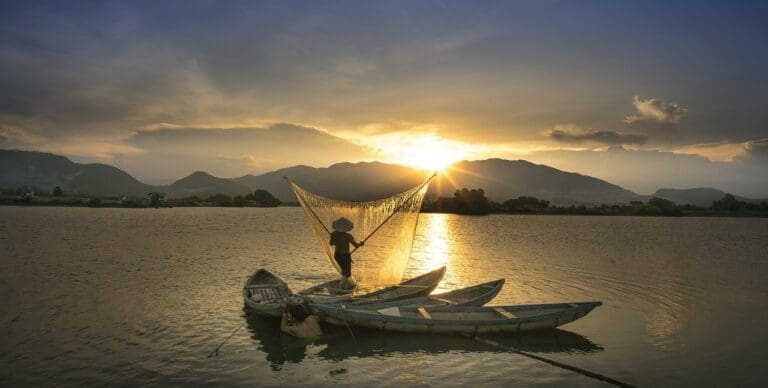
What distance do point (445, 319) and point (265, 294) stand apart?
281 inches

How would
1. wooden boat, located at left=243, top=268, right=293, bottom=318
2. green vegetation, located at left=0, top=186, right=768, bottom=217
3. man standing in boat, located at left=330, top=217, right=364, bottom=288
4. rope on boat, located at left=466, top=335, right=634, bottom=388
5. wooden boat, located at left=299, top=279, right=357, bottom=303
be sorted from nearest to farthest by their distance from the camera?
rope on boat, located at left=466, top=335, right=634, bottom=388 < wooden boat, located at left=243, top=268, right=293, bottom=318 < wooden boat, located at left=299, top=279, right=357, bottom=303 < man standing in boat, located at left=330, top=217, right=364, bottom=288 < green vegetation, located at left=0, top=186, right=768, bottom=217

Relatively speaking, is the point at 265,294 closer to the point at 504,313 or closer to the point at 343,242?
the point at 343,242

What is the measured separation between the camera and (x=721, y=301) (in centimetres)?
2136

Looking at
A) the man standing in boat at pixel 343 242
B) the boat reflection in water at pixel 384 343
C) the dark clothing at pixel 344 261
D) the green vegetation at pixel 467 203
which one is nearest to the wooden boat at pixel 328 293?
the dark clothing at pixel 344 261

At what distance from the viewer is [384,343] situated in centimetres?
1353

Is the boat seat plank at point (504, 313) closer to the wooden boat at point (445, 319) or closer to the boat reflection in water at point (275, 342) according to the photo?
the wooden boat at point (445, 319)

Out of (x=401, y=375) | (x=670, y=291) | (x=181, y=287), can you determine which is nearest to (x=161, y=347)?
(x=401, y=375)

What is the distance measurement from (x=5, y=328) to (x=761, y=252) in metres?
57.7

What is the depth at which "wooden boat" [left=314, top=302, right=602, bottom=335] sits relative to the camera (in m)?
13.7

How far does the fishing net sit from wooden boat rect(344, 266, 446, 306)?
398 millimetres

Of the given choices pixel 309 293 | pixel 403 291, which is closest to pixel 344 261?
pixel 309 293

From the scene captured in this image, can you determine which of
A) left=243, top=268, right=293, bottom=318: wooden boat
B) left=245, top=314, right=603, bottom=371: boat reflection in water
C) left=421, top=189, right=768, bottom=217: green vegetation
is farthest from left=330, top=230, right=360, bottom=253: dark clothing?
left=421, top=189, right=768, bottom=217: green vegetation

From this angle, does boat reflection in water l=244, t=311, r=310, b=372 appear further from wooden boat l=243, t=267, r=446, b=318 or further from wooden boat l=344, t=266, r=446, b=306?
wooden boat l=344, t=266, r=446, b=306

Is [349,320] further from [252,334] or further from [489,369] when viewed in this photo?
A: [489,369]
